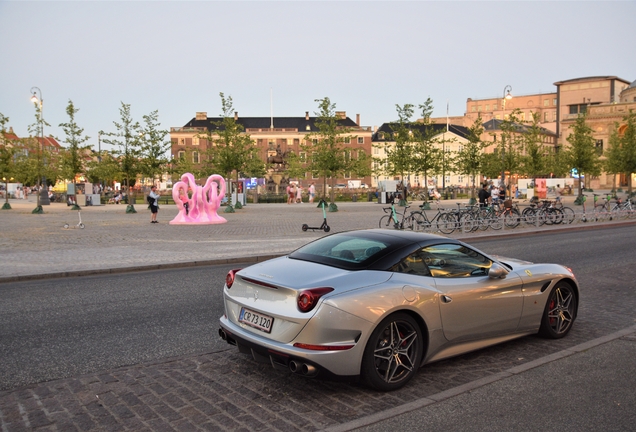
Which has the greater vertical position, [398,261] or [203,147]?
[203,147]

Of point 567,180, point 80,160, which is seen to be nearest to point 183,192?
point 80,160

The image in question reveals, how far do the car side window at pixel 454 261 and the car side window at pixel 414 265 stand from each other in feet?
0.18

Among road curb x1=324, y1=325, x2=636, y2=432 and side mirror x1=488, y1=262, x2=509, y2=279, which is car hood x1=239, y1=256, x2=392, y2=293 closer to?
road curb x1=324, y1=325, x2=636, y2=432

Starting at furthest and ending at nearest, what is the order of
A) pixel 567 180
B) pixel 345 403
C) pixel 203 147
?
pixel 203 147 → pixel 567 180 → pixel 345 403

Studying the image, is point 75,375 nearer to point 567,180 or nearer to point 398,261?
point 398,261

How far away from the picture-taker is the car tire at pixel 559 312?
20.4 feet

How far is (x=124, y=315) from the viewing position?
762cm

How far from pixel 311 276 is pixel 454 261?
5.27 ft

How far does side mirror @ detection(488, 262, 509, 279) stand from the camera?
555 centimetres

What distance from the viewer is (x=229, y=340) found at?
203 inches

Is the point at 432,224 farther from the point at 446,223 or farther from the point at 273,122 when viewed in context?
the point at 273,122

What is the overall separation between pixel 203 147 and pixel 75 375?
349 ft

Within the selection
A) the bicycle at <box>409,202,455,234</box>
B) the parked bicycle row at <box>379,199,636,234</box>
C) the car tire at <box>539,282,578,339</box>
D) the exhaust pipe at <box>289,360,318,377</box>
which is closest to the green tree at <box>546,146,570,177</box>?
the parked bicycle row at <box>379,199,636,234</box>

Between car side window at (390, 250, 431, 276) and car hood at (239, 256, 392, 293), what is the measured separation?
19 centimetres
